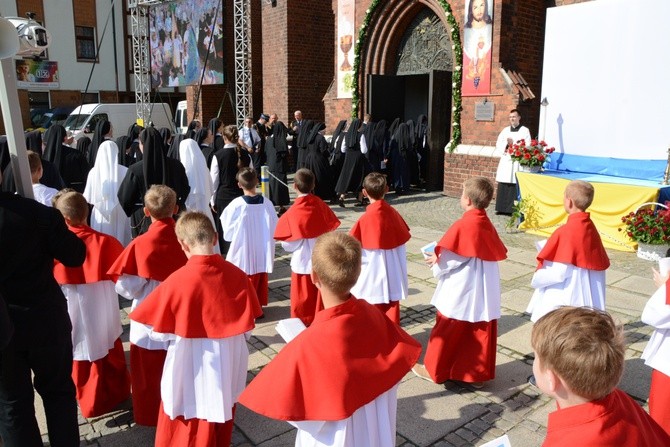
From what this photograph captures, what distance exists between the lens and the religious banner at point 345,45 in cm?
1466

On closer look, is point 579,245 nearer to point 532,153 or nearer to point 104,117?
point 532,153

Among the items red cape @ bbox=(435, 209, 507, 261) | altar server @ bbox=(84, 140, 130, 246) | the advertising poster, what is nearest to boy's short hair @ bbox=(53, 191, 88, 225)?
altar server @ bbox=(84, 140, 130, 246)

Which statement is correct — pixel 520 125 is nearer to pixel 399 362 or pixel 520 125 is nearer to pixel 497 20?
pixel 497 20

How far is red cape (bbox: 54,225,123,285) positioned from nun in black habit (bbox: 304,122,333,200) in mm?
8547

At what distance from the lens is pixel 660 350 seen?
3.12m

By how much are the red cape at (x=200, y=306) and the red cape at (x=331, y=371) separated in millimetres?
724

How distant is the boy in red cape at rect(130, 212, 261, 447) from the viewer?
2.93 metres

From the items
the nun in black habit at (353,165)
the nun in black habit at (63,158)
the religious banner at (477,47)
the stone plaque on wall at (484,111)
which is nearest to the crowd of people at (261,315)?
the nun in black habit at (63,158)

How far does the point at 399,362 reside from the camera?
2.35 metres

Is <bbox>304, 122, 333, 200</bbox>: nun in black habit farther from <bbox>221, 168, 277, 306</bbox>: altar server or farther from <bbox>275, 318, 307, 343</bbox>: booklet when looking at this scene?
<bbox>275, 318, 307, 343</bbox>: booklet

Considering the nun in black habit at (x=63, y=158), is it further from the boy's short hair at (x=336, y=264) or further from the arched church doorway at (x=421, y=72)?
the arched church doorway at (x=421, y=72)

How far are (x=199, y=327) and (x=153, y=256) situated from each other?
949 mm

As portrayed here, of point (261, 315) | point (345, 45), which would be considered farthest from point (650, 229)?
point (345, 45)

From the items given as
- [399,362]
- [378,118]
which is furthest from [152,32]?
[399,362]
